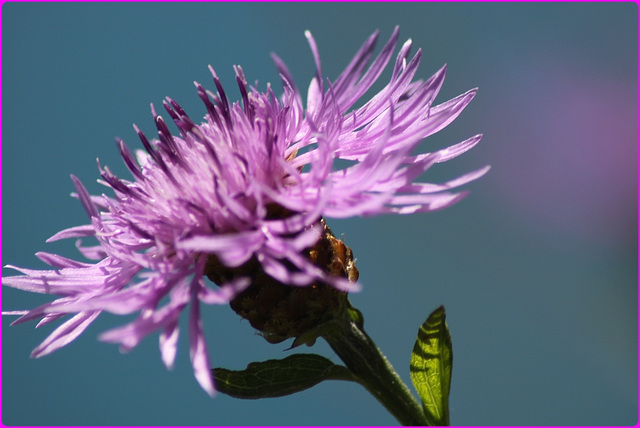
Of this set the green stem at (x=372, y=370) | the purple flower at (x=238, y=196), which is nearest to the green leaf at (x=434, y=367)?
the green stem at (x=372, y=370)

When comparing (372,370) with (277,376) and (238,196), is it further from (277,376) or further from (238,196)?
(238,196)

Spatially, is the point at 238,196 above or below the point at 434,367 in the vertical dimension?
Result: above

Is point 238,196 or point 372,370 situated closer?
point 238,196

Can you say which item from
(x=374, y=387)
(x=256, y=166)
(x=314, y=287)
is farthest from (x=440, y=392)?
(x=256, y=166)

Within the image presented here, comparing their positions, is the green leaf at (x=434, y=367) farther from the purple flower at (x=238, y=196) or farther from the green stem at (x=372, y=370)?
the purple flower at (x=238, y=196)

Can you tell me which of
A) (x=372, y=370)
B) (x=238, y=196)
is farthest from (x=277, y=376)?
(x=238, y=196)
